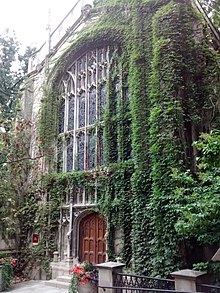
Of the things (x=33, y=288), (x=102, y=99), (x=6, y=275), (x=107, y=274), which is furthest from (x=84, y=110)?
(x=107, y=274)

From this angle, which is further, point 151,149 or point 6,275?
point 6,275

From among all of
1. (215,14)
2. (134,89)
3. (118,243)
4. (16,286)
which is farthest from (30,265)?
(215,14)

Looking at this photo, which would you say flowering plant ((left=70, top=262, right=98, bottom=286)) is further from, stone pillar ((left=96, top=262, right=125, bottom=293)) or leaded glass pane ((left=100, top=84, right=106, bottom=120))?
leaded glass pane ((left=100, top=84, right=106, bottom=120))

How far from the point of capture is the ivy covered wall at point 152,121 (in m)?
7.23

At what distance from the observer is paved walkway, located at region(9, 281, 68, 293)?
863 centimetres

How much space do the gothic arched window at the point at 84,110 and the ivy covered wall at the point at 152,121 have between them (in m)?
0.60

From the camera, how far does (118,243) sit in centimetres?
870

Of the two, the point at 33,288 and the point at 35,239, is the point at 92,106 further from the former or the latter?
the point at 33,288

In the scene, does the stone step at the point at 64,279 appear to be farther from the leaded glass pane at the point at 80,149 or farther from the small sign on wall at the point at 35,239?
the leaded glass pane at the point at 80,149

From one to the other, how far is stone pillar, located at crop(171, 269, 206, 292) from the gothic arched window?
17.0 ft

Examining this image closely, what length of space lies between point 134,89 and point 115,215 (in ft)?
11.8

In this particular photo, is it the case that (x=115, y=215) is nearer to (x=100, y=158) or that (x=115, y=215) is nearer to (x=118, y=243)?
(x=118, y=243)

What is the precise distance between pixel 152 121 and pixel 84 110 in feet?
13.6

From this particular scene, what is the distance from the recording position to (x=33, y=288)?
9.10 meters
